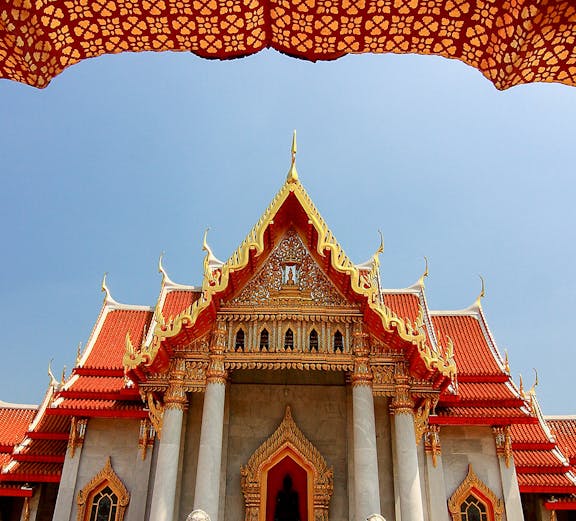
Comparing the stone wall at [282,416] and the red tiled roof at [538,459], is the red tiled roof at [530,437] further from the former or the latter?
the stone wall at [282,416]

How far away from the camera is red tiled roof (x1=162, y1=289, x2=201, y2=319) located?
16.1 meters

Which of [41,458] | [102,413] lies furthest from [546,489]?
[41,458]

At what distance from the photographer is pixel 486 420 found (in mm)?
12289

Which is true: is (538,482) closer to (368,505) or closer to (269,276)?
(368,505)

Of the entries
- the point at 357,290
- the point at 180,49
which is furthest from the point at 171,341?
the point at 180,49

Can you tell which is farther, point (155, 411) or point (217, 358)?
point (155, 411)

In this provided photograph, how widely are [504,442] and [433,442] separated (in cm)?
163

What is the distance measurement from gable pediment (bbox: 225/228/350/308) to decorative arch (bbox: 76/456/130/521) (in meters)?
4.95

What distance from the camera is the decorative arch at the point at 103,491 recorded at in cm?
1198

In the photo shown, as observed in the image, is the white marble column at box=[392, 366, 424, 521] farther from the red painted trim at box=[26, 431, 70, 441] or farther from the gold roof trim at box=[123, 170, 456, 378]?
the red painted trim at box=[26, 431, 70, 441]

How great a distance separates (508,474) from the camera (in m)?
12.2

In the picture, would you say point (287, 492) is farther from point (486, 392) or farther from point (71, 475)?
point (486, 392)

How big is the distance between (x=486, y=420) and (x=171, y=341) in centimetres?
698

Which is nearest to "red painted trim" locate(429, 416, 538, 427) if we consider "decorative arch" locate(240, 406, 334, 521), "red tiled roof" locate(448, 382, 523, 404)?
"red tiled roof" locate(448, 382, 523, 404)
